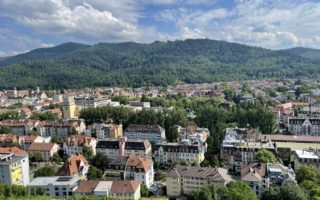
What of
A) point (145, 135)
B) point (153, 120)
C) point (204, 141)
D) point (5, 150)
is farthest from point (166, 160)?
point (5, 150)

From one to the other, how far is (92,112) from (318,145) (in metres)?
47.2

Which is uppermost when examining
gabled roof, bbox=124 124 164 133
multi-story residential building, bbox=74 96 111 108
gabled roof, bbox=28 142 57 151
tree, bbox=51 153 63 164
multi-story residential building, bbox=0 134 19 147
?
multi-story residential building, bbox=74 96 111 108

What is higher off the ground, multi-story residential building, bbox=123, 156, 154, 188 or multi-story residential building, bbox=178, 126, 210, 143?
multi-story residential building, bbox=178, 126, 210, 143

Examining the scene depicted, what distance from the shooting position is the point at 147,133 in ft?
187

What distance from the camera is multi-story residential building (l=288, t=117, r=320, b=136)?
59.2 m

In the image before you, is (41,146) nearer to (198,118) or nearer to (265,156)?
(198,118)

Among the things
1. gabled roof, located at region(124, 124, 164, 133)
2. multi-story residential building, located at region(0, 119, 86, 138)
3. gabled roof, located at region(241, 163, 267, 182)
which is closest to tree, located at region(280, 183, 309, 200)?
gabled roof, located at region(241, 163, 267, 182)

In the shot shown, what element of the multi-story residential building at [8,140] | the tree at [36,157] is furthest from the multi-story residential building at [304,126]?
the multi-story residential building at [8,140]

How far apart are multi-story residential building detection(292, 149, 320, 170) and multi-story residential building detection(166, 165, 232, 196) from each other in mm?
11038

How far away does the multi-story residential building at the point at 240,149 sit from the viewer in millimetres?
43375

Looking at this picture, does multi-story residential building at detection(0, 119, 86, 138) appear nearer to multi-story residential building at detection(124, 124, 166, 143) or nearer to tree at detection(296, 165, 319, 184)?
multi-story residential building at detection(124, 124, 166, 143)

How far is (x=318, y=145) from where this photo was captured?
48594 mm

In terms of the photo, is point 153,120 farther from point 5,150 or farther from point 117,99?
point 117,99

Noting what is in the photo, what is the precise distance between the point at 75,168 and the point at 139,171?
869 cm
